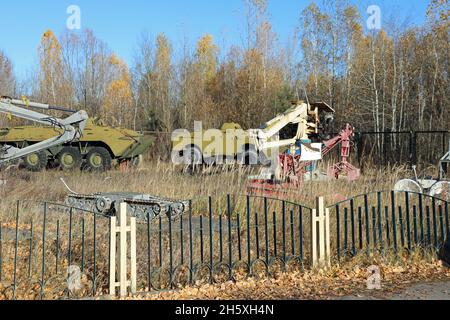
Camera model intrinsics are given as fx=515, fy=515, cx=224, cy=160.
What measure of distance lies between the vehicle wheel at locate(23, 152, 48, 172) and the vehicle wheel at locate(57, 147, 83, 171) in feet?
1.80

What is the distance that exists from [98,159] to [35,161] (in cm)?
228

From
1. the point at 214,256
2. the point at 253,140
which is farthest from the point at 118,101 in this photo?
the point at 214,256

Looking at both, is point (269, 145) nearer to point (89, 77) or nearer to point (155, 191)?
point (155, 191)

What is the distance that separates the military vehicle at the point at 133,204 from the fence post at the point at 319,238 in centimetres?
331

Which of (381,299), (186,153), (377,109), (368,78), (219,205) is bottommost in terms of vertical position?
(381,299)

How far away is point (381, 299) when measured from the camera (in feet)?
16.5

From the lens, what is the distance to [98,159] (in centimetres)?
1855

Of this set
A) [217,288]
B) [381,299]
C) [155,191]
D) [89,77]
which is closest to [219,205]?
[155,191]

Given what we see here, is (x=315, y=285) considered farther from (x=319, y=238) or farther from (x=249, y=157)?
(x=249, y=157)

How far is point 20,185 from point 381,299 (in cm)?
872

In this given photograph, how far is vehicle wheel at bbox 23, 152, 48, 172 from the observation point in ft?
60.4

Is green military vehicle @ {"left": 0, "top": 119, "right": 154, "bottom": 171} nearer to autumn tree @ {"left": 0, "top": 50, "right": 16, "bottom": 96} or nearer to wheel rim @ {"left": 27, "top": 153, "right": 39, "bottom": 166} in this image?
wheel rim @ {"left": 27, "top": 153, "right": 39, "bottom": 166}

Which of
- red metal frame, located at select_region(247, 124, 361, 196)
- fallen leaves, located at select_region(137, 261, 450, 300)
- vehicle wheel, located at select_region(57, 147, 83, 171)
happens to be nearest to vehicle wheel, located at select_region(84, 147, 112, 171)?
vehicle wheel, located at select_region(57, 147, 83, 171)

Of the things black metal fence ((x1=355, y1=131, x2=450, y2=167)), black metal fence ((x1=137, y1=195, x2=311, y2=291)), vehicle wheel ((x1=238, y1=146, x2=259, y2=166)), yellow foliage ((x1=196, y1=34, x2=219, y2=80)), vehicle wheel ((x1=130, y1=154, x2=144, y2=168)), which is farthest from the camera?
yellow foliage ((x1=196, y1=34, x2=219, y2=80))
